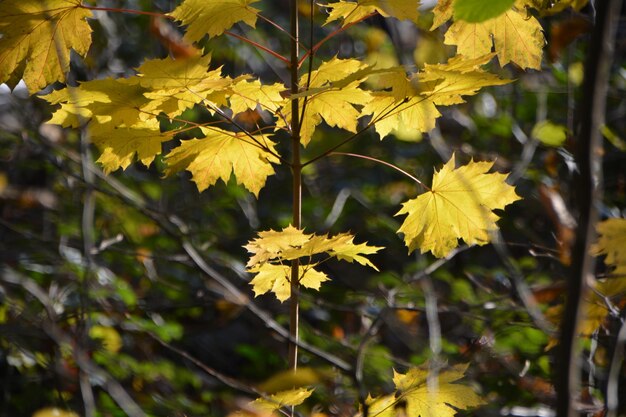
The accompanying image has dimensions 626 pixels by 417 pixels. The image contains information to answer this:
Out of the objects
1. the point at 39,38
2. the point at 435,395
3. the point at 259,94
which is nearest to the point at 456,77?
the point at 259,94

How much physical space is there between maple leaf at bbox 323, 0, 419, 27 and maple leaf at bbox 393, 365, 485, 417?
0.63 m

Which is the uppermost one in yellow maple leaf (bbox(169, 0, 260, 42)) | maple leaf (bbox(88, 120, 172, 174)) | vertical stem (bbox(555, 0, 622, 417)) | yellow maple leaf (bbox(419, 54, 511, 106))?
vertical stem (bbox(555, 0, 622, 417))

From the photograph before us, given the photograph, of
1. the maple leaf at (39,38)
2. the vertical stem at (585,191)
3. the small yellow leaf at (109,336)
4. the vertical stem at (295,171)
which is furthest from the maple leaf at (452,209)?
the small yellow leaf at (109,336)

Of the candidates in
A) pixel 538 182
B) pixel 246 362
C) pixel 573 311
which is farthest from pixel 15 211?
pixel 573 311

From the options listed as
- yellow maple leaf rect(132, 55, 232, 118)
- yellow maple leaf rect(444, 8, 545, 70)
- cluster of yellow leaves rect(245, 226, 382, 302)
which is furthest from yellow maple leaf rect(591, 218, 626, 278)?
yellow maple leaf rect(132, 55, 232, 118)

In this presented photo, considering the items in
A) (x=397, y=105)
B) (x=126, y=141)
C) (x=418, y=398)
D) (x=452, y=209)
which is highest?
(x=397, y=105)

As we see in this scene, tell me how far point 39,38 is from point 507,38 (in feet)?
2.92

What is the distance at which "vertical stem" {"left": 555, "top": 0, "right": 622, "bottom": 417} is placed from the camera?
0.48 meters

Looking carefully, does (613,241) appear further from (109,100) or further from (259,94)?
(109,100)

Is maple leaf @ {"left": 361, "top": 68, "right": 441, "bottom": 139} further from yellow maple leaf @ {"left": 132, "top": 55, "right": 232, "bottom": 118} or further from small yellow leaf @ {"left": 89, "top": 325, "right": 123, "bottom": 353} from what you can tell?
small yellow leaf @ {"left": 89, "top": 325, "right": 123, "bottom": 353}

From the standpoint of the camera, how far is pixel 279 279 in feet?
4.75

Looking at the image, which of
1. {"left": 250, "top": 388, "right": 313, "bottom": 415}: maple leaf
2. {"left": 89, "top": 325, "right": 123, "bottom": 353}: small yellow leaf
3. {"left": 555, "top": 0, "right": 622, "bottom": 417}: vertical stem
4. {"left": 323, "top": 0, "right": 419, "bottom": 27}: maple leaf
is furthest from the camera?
{"left": 89, "top": 325, "right": 123, "bottom": 353}: small yellow leaf

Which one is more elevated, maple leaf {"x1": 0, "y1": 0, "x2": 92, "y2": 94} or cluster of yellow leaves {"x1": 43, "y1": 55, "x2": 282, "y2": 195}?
maple leaf {"x1": 0, "y1": 0, "x2": 92, "y2": 94}

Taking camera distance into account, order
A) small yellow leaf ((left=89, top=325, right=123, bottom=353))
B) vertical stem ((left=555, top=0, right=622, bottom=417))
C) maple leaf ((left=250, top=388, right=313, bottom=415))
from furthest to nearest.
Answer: small yellow leaf ((left=89, top=325, right=123, bottom=353))
maple leaf ((left=250, top=388, right=313, bottom=415))
vertical stem ((left=555, top=0, right=622, bottom=417))
